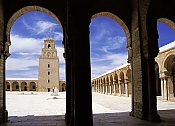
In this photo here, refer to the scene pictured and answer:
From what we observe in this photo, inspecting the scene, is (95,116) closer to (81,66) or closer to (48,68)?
(81,66)

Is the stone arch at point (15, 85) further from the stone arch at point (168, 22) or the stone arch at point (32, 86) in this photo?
the stone arch at point (168, 22)

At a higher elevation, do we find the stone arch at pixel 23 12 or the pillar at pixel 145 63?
the stone arch at pixel 23 12

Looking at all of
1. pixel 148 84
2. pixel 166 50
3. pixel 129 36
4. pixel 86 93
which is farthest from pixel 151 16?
pixel 166 50

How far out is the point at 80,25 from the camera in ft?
15.6

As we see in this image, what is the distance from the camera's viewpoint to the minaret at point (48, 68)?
208ft

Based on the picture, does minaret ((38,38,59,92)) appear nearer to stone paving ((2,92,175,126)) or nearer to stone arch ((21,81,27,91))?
stone arch ((21,81,27,91))

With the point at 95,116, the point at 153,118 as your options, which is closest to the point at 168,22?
the point at 153,118

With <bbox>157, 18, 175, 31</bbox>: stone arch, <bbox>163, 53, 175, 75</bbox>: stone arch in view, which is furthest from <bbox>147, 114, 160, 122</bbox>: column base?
<bbox>163, 53, 175, 75</bbox>: stone arch

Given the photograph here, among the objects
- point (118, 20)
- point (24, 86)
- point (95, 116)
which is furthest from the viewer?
point (24, 86)

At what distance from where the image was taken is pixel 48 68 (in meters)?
64.4

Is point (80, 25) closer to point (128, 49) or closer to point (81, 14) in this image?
point (81, 14)

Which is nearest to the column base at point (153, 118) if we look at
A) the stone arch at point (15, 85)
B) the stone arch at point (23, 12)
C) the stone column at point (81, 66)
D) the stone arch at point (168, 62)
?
the stone column at point (81, 66)

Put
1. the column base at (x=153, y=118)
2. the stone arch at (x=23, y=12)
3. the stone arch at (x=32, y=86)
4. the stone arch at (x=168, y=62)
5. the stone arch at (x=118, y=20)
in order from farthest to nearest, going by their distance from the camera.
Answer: the stone arch at (x=32, y=86) < the stone arch at (x=168, y=62) < the stone arch at (x=118, y=20) < the stone arch at (x=23, y=12) < the column base at (x=153, y=118)

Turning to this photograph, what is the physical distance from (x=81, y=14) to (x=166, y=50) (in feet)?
50.0
